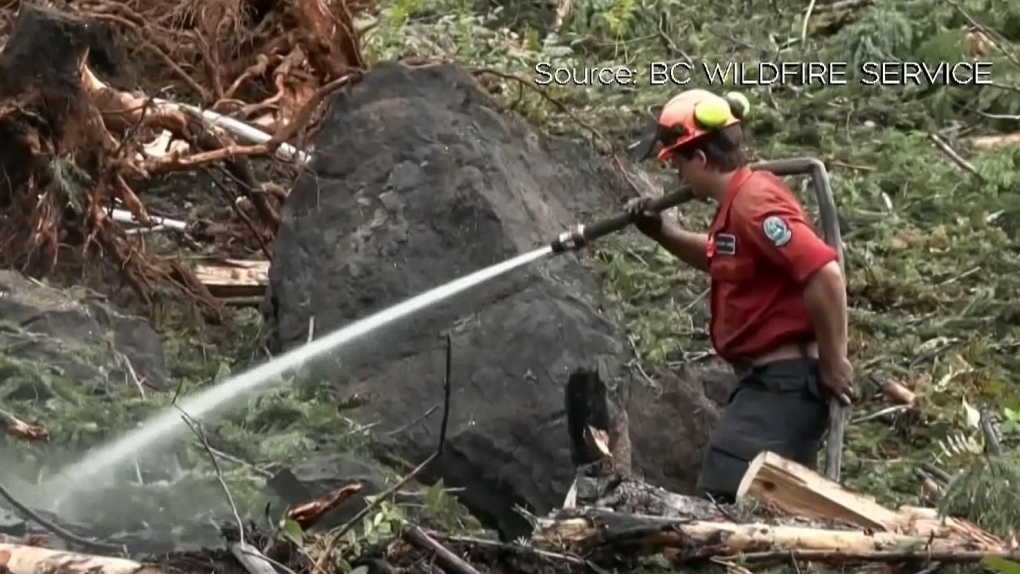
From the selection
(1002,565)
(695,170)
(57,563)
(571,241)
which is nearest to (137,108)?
(571,241)

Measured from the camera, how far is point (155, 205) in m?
8.18

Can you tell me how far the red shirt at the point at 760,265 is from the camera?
4.62m

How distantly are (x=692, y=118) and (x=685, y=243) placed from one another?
698mm

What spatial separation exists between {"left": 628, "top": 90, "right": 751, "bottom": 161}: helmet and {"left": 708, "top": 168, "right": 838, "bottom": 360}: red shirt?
196mm

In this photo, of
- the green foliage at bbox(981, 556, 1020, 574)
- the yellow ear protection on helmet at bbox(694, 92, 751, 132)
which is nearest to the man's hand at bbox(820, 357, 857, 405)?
the yellow ear protection on helmet at bbox(694, 92, 751, 132)

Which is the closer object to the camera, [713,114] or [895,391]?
[713,114]

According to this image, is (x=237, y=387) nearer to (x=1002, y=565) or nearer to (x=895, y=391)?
(x=895, y=391)

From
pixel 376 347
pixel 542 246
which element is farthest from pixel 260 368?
pixel 542 246

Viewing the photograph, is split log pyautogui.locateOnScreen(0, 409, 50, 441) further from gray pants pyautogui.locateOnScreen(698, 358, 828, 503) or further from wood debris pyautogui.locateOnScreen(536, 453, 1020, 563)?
gray pants pyautogui.locateOnScreen(698, 358, 828, 503)

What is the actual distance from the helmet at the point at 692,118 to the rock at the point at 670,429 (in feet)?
4.42

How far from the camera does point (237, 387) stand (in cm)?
586

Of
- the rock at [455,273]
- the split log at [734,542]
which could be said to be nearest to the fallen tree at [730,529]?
the split log at [734,542]

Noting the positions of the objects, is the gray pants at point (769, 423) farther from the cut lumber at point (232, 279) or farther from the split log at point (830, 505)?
the cut lumber at point (232, 279)

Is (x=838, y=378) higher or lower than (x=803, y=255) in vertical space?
lower
